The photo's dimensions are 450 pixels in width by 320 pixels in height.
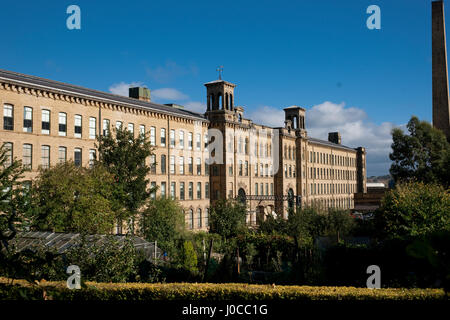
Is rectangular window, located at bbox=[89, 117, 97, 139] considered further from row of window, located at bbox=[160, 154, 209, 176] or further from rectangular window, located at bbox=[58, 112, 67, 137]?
row of window, located at bbox=[160, 154, 209, 176]

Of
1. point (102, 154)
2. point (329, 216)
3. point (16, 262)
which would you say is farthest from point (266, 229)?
point (16, 262)

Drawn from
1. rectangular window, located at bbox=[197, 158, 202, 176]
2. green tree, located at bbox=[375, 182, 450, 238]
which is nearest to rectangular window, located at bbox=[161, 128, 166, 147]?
rectangular window, located at bbox=[197, 158, 202, 176]

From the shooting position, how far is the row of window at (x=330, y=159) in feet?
254

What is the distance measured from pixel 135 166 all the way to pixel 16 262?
2973 cm

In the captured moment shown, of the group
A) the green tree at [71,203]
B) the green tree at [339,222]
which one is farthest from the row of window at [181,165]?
the green tree at [339,222]

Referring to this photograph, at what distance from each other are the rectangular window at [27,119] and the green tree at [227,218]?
18381 mm

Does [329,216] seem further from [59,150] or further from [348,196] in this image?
[348,196]

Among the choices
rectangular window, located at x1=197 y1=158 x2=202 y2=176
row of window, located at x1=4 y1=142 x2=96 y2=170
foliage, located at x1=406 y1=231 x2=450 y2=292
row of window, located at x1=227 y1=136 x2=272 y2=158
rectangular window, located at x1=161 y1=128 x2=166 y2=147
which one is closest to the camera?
foliage, located at x1=406 y1=231 x2=450 y2=292

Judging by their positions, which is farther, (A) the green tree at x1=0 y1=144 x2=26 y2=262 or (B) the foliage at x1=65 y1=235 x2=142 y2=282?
(B) the foliage at x1=65 y1=235 x2=142 y2=282

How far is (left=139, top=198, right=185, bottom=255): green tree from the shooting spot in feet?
111

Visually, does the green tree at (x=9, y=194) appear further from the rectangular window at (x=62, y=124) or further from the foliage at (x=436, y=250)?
the foliage at (x=436, y=250)

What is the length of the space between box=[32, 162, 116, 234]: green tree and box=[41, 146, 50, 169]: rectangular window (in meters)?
4.11

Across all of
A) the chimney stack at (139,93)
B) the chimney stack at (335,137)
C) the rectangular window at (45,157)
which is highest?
the chimney stack at (335,137)

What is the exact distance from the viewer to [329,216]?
39625 millimetres
